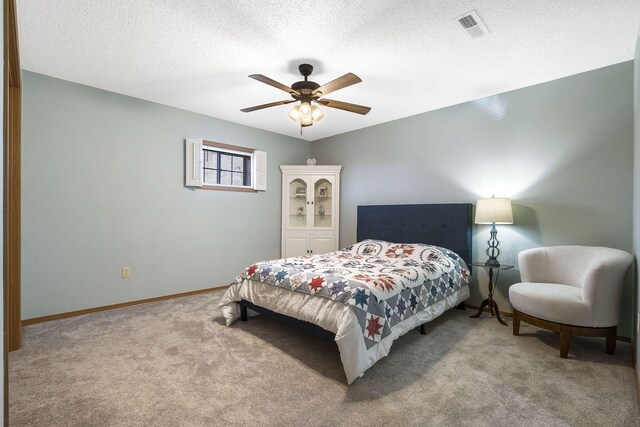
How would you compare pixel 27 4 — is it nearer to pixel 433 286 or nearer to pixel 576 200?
pixel 433 286

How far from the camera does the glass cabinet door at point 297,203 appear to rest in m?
4.88

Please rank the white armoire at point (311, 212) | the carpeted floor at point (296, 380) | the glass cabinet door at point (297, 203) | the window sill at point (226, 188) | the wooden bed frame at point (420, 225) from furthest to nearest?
1. the glass cabinet door at point (297, 203)
2. the white armoire at point (311, 212)
3. the window sill at point (226, 188)
4. the wooden bed frame at point (420, 225)
5. the carpeted floor at point (296, 380)

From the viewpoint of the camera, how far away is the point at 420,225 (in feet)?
12.3

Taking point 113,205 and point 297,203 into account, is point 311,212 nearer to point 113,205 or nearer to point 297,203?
point 297,203

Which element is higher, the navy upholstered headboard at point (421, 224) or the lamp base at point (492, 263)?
the navy upholstered headboard at point (421, 224)

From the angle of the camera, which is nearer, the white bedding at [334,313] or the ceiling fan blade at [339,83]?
the white bedding at [334,313]

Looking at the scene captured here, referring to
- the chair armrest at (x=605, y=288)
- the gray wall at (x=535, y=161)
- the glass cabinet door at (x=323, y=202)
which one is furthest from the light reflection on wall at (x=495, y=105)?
the glass cabinet door at (x=323, y=202)

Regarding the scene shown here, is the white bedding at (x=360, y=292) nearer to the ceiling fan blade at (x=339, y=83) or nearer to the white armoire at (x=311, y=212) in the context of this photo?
the white armoire at (x=311, y=212)

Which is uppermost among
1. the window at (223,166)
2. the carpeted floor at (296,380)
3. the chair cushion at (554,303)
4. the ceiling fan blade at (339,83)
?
the ceiling fan blade at (339,83)

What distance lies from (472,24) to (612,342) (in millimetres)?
2531

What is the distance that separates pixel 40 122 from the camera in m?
2.89

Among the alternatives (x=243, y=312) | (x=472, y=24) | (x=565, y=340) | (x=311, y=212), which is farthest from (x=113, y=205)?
(x=565, y=340)

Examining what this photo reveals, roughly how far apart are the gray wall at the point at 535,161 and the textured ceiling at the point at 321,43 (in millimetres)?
248

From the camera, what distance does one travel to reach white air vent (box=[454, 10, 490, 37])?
200 cm
